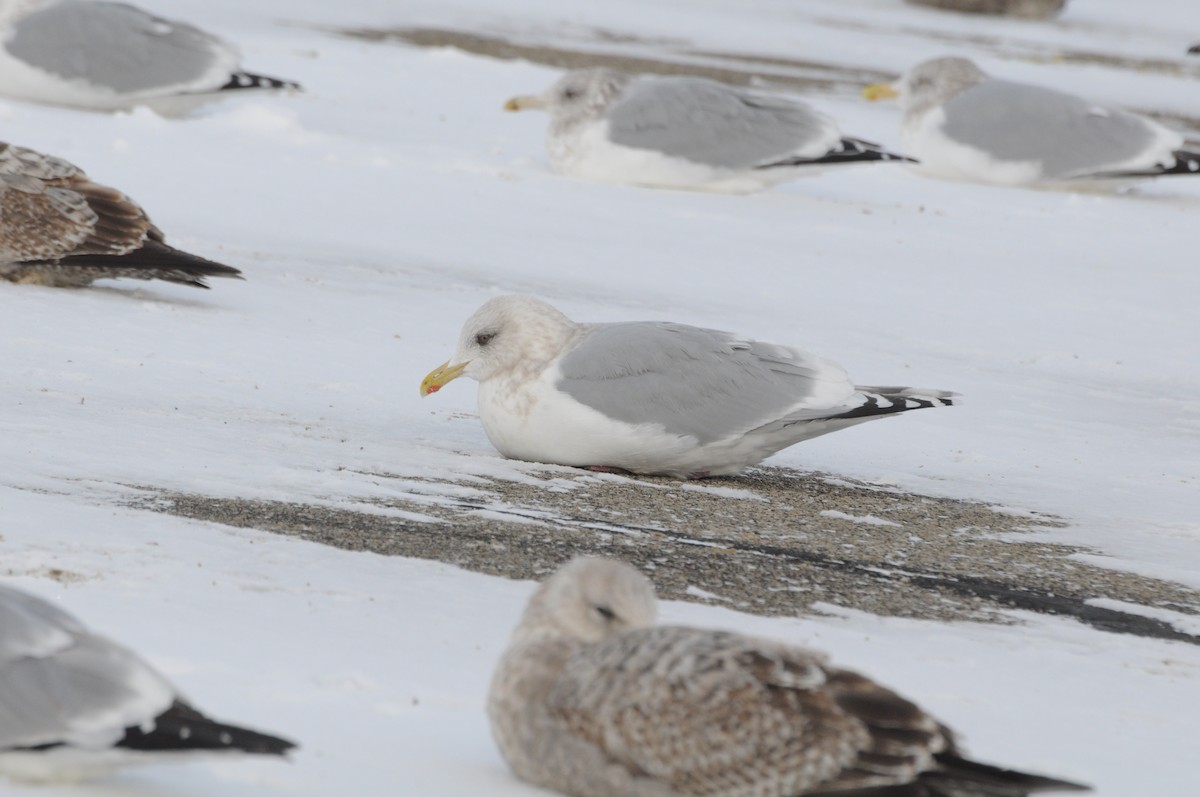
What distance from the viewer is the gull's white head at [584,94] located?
40.4ft

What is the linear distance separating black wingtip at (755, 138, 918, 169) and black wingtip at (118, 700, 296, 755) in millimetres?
9796

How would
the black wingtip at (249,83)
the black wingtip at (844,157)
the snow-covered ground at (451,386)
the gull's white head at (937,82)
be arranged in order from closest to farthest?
the snow-covered ground at (451,386) < the black wingtip at (844,157) < the black wingtip at (249,83) < the gull's white head at (937,82)

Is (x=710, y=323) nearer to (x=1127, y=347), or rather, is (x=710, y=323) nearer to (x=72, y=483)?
(x=1127, y=347)

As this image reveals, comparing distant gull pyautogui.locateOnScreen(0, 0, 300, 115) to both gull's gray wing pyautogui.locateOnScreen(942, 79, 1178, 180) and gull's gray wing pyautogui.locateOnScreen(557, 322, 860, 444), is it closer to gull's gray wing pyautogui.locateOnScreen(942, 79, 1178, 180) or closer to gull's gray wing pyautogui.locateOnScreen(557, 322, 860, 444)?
gull's gray wing pyautogui.locateOnScreen(942, 79, 1178, 180)

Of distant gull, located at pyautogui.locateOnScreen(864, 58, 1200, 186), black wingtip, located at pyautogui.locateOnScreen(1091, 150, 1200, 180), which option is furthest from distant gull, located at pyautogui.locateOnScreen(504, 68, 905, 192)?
black wingtip, located at pyautogui.locateOnScreen(1091, 150, 1200, 180)

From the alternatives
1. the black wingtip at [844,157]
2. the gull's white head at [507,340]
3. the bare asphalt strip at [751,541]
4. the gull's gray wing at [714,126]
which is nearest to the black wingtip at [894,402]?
the bare asphalt strip at [751,541]

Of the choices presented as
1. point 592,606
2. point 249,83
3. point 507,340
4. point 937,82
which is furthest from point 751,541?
point 937,82

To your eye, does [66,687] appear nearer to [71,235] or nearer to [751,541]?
[751,541]

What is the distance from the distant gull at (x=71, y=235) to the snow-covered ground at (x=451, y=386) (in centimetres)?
13

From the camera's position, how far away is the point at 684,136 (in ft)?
39.5

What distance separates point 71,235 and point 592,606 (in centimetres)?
508

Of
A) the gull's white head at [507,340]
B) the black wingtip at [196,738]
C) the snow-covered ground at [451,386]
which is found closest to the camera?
the black wingtip at [196,738]

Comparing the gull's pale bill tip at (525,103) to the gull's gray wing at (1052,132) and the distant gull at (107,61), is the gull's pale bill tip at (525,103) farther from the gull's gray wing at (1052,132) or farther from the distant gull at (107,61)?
the gull's gray wing at (1052,132)

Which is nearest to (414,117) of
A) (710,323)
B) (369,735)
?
(710,323)
